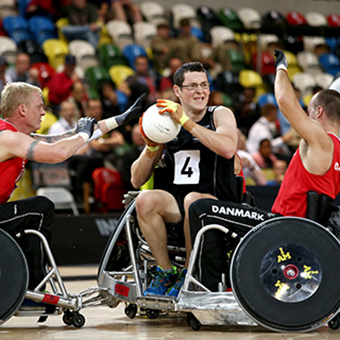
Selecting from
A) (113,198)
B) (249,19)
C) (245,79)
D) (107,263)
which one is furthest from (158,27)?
(107,263)

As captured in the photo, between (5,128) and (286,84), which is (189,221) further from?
(5,128)

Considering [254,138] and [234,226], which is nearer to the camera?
[234,226]

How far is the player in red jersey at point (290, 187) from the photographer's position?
161 inches

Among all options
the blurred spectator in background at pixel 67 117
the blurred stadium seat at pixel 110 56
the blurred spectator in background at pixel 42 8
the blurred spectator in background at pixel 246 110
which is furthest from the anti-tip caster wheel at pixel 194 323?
the blurred spectator in background at pixel 42 8

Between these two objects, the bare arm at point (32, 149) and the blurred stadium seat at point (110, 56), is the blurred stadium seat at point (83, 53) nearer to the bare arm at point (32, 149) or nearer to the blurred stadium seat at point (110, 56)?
the blurred stadium seat at point (110, 56)

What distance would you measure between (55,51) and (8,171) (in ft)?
27.4

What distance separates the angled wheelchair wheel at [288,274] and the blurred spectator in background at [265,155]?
6.55 m

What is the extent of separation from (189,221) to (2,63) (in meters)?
6.61

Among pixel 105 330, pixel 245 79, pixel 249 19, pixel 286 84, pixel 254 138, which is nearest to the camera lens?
pixel 286 84

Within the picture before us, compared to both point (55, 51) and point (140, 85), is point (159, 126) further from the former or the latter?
point (55, 51)

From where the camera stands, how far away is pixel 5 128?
176 inches

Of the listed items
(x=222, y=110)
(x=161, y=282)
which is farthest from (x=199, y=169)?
(x=161, y=282)

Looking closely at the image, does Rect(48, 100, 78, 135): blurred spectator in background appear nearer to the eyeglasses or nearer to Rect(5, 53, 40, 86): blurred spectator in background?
Rect(5, 53, 40, 86): blurred spectator in background

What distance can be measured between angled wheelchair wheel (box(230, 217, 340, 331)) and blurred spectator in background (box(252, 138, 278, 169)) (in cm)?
655
